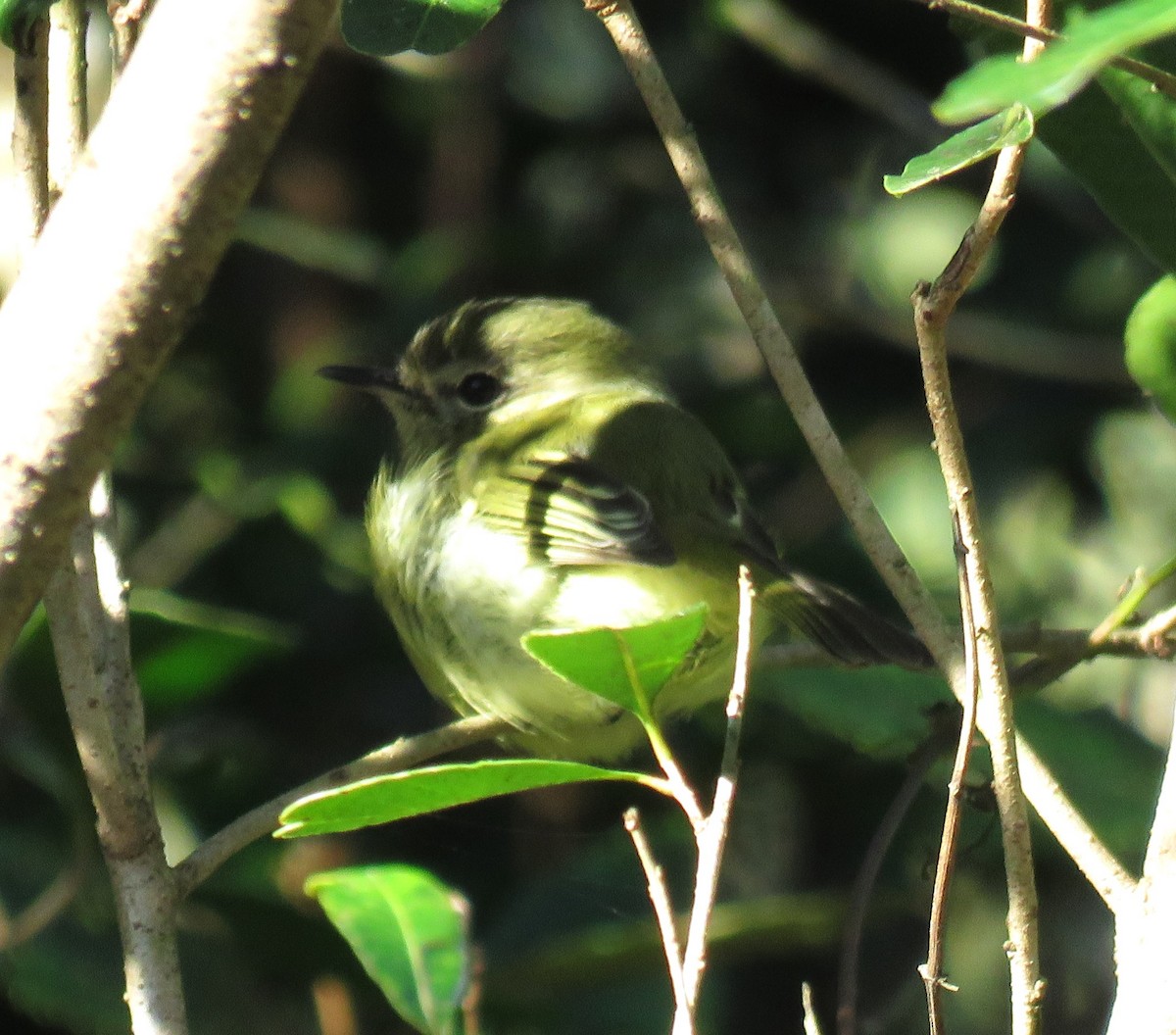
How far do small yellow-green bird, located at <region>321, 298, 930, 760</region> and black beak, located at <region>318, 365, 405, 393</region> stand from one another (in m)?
0.03

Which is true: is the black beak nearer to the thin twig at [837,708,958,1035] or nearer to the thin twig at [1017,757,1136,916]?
the thin twig at [837,708,958,1035]

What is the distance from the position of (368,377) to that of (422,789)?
208 centimetres

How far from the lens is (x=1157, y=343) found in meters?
2.02

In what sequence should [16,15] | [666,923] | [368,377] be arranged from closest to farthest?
[666,923], [16,15], [368,377]

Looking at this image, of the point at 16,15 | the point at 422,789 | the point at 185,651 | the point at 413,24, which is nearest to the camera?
the point at 422,789

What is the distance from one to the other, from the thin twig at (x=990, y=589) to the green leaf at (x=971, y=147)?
0.02 metres

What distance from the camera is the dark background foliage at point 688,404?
2771mm

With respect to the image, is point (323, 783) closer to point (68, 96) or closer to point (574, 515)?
point (68, 96)

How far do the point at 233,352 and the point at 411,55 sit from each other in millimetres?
894

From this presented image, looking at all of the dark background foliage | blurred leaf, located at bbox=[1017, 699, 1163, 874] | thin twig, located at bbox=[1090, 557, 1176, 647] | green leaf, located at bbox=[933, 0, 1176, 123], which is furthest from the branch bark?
blurred leaf, located at bbox=[1017, 699, 1163, 874]

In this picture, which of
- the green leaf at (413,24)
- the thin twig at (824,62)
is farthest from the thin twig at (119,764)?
the thin twig at (824,62)

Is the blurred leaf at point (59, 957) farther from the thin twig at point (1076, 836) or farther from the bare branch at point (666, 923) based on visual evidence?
the thin twig at point (1076, 836)

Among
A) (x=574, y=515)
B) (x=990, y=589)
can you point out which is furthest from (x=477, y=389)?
(x=990, y=589)

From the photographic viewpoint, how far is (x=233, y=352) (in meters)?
4.15
